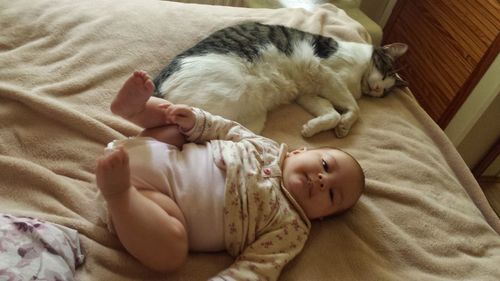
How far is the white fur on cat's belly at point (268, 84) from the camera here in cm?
117

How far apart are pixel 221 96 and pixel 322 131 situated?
39 centimetres

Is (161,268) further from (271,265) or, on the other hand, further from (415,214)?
(415,214)

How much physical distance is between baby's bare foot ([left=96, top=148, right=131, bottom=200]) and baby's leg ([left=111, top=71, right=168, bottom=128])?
23 cm

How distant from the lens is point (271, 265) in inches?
32.6

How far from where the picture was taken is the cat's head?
1540mm

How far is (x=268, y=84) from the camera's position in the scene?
1.34 m

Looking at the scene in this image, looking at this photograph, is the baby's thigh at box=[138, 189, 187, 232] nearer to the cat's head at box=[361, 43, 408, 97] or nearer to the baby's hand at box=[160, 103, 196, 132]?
the baby's hand at box=[160, 103, 196, 132]

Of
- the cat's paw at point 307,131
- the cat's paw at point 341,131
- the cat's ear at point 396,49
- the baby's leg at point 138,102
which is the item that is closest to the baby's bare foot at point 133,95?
the baby's leg at point 138,102

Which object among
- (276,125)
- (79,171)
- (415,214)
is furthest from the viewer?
(276,125)

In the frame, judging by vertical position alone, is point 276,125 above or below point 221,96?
below

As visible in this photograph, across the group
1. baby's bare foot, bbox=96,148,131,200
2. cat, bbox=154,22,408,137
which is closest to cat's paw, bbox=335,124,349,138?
cat, bbox=154,22,408,137

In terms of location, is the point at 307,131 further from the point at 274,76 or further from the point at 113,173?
the point at 113,173

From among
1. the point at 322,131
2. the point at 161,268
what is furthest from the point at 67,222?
the point at 322,131

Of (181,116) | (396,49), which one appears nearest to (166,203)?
(181,116)
